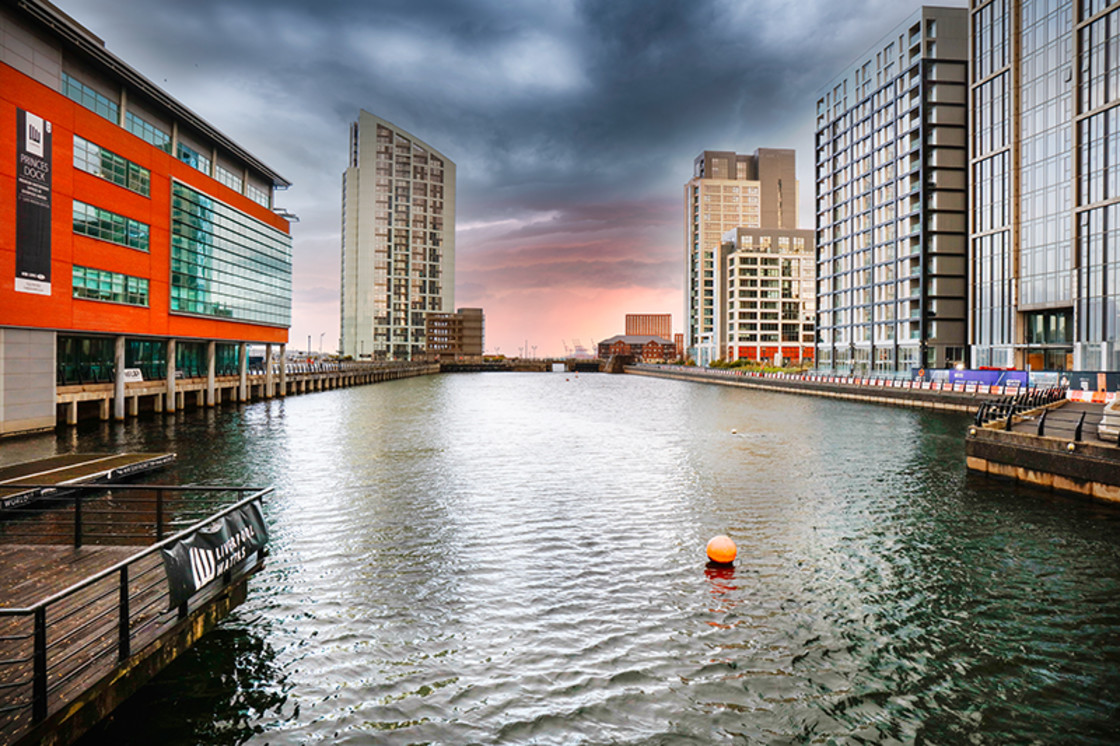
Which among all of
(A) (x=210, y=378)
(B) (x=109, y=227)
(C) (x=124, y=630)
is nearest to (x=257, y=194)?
(A) (x=210, y=378)

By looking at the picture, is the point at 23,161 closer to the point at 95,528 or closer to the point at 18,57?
the point at 18,57

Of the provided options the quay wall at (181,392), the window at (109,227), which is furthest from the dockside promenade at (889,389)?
the quay wall at (181,392)

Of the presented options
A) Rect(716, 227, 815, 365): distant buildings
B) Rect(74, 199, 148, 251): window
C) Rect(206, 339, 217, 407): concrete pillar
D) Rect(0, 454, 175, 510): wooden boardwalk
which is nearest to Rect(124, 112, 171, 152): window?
Rect(74, 199, 148, 251): window

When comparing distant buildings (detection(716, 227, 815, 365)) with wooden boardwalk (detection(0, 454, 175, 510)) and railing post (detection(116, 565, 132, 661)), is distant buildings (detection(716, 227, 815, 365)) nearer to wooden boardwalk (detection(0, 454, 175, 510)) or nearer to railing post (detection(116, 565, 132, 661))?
wooden boardwalk (detection(0, 454, 175, 510))

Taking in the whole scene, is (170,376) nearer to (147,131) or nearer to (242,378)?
(242,378)

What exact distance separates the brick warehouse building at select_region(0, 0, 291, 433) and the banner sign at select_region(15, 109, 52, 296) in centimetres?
7

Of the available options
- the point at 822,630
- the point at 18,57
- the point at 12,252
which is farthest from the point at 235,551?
the point at 18,57

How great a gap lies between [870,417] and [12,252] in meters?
62.2

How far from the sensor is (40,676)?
704 centimetres

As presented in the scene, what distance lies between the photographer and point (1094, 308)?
2566 inches

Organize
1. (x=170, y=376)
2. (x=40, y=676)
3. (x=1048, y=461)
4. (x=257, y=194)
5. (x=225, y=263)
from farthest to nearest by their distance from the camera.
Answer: (x=257, y=194) < (x=225, y=263) < (x=170, y=376) < (x=1048, y=461) < (x=40, y=676)

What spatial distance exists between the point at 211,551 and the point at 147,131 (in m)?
55.2

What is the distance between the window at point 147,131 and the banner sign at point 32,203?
1402 cm

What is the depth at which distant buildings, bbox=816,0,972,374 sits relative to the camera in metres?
98.8
